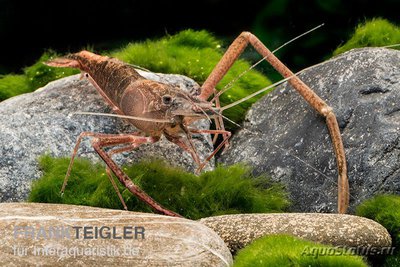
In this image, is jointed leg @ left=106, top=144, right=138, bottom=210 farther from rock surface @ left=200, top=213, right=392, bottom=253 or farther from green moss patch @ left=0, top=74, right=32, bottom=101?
green moss patch @ left=0, top=74, right=32, bottom=101

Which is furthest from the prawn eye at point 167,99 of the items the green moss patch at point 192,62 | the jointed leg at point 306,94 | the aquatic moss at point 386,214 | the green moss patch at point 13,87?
the green moss patch at point 13,87

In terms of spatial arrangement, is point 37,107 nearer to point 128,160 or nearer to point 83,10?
point 128,160

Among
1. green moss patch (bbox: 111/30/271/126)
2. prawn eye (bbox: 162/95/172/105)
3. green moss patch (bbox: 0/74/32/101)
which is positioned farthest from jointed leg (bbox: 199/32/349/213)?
green moss patch (bbox: 0/74/32/101)

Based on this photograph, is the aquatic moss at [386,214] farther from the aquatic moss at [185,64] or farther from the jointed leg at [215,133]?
the aquatic moss at [185,64]

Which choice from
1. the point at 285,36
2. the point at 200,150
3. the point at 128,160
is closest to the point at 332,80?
the point at 200,150

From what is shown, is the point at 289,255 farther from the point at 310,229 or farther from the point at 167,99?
the point at 167,99
